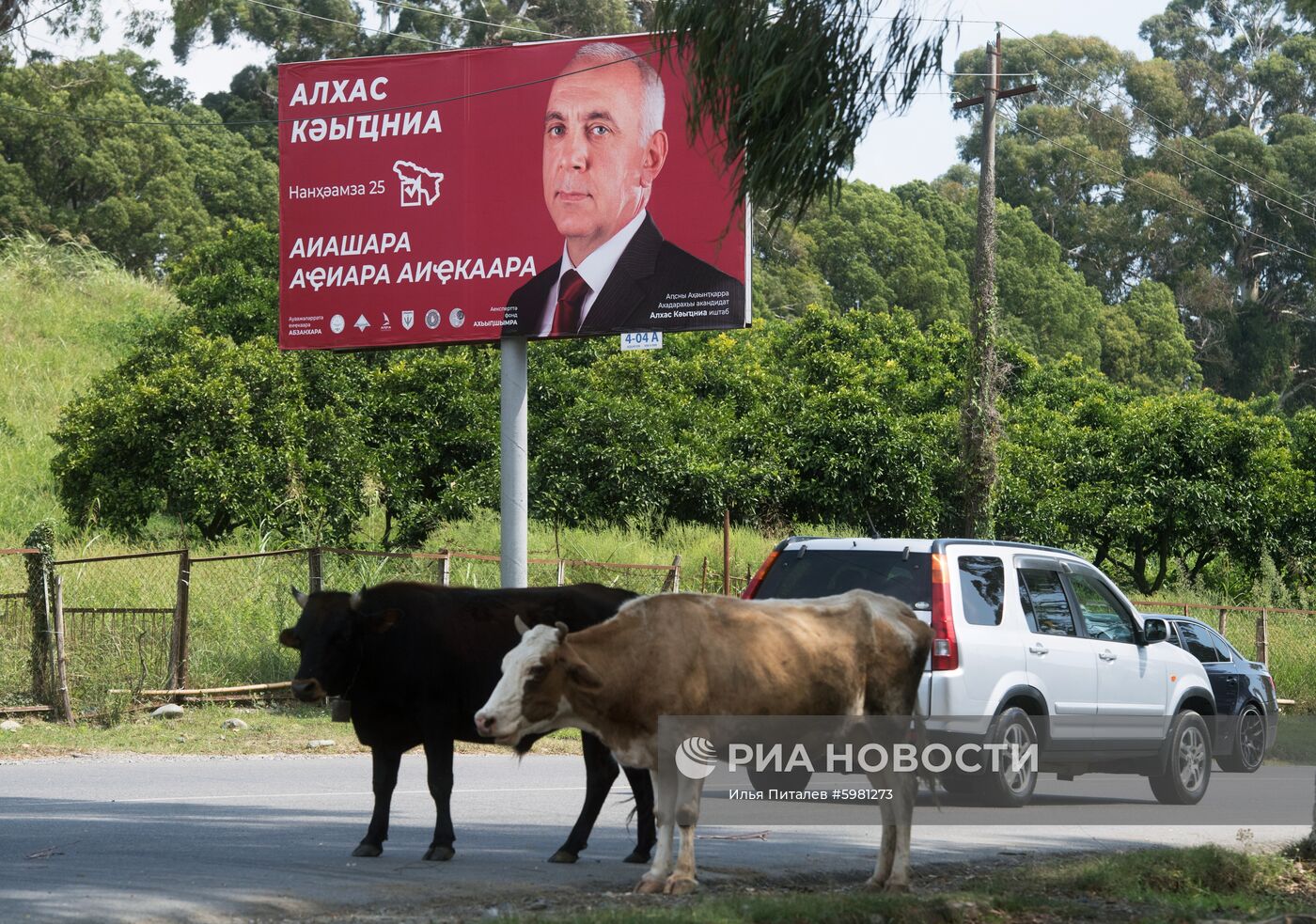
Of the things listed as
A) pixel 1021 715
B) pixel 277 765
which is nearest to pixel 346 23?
pixel 277 765

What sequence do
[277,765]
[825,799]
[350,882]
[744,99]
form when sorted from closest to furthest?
[350,882] < [744,99] < [825,799] < [277,765]

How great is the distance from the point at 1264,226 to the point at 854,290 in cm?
1963

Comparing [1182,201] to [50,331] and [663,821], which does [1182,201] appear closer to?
[50,331]

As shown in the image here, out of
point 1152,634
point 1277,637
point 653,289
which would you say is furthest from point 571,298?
point 1277,637

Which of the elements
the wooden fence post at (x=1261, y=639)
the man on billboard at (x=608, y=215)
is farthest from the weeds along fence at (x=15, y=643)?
the wooden fence post at (x=1261, y=639)

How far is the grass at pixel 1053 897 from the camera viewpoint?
22.9 feet

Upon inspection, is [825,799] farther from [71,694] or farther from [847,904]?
[71,694]

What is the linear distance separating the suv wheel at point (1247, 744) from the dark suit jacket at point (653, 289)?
7.67m

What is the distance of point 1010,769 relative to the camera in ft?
39.0

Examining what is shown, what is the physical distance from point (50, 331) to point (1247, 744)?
1422 inches

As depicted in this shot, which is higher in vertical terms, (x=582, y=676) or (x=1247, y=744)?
(x=582, y=676)

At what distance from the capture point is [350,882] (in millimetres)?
7988


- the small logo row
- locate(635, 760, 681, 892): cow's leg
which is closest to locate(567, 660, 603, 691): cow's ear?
locate(635, 760, 681, 892): cow's leg

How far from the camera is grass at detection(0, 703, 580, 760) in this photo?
625 inches
